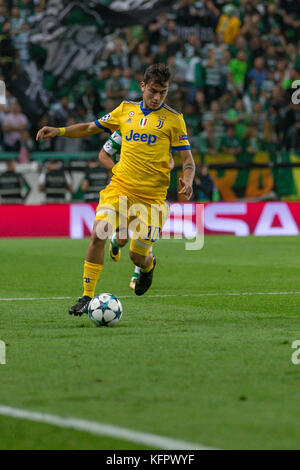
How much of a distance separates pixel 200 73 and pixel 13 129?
16.3 feet

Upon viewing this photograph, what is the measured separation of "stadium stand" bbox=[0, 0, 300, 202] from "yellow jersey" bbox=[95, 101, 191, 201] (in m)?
9.86

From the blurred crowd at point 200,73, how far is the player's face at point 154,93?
10.9 meters

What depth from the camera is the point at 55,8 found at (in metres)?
21.4

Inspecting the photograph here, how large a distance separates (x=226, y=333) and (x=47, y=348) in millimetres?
1533

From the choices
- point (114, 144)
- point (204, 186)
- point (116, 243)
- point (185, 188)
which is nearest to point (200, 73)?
point (204, 186)

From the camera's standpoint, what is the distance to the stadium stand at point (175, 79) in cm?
1964

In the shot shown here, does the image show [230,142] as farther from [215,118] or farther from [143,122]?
[143,122]

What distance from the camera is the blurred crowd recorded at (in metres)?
20.4

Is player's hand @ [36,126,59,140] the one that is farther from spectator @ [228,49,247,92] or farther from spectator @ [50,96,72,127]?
spectator @ [228,49,247,92]

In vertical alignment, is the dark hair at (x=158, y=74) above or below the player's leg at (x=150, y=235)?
above

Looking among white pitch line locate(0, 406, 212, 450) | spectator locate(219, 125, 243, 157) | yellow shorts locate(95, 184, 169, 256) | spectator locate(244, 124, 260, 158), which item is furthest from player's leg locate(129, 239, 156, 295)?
spectator locate(244, 124, 260, 158)

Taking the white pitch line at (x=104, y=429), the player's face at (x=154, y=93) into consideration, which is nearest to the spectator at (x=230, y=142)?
the player's face at (x=154, y=93)

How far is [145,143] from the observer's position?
29.0ft

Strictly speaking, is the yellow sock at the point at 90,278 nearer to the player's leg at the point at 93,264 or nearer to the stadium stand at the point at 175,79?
the player's leg at the point at 93,264
